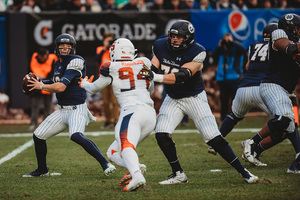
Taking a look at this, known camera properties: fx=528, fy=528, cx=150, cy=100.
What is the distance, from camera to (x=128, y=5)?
14.0 m

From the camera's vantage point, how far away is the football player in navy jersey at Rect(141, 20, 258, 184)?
5.96 meters

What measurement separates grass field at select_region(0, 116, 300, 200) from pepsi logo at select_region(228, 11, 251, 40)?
4.74m

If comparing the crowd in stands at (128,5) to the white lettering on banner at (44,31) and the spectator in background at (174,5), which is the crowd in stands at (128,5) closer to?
the spectator in background at (174,5)

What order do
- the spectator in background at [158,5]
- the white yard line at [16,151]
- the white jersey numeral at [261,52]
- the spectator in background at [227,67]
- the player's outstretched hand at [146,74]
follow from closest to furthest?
the player's outstretched hand at [146,74], the white jersey numeral at [261,52], the white yard line at [16,151], the spectator in background at [227,67], the spectator in background at [158,5]

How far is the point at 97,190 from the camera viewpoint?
19.1 ft

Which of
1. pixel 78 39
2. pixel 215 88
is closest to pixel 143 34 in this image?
pixel 78 39

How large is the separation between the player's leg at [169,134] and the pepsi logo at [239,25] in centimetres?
785

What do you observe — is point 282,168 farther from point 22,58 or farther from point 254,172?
point 22,58

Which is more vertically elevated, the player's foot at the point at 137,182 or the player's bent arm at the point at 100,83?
the player's bent arm at the point at 100,83

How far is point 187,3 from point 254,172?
335 inches

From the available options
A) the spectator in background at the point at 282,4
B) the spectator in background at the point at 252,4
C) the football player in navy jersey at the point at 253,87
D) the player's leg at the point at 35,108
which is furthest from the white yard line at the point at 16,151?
the spectator in background at the point at 282,4

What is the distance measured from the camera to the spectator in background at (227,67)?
460 inches

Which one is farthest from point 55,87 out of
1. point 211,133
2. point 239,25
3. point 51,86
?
point 239,25

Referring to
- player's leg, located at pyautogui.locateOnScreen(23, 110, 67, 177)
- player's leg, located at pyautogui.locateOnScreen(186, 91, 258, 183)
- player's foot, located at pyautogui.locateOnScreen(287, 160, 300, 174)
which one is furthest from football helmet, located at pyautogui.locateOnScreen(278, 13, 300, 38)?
player's leg, located at pyautogui.locateOnScreen(23, 110, 67, 177)
